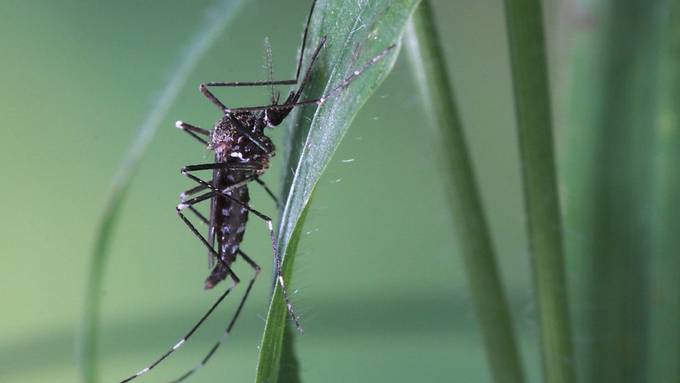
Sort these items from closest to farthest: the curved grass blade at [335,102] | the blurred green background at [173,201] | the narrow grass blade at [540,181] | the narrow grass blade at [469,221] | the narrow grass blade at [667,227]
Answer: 1. the curved grass blade at [335,102]
2. the narrow grass blade at [540,181]
3. the narrow grass blade at [469,221]
4. the narrow grass blade at [667,227]
5. the blurred green background at [173,201]

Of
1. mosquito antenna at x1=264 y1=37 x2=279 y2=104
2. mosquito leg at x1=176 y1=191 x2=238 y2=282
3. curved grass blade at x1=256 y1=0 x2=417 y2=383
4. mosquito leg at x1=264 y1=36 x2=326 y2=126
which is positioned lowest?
curved grass blade at x1=256 y1=0 x2=417 y2=383

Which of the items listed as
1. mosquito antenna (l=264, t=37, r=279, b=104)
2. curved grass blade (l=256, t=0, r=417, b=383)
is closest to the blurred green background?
mosquito antenna (l=264, t=37, r=279, b=104)

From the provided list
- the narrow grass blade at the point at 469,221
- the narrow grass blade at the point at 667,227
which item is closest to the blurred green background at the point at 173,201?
the narrow grass blade at the point at 667,227

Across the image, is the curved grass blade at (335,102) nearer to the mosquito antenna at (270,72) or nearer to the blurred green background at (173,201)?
the mosquito antenna at (270,72)

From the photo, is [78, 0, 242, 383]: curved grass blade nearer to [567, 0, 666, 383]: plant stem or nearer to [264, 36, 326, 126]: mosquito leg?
[264, 36, 326, 126]: mosquito leg

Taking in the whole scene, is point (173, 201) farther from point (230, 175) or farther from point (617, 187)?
point (617, 187)

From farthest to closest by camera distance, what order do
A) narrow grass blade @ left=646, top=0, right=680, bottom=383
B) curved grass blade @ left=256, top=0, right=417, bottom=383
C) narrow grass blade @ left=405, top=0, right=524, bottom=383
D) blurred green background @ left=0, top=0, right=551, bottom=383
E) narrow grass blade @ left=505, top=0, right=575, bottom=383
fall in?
blurred green background @ left=0, top=0, right=551, bottom=383 < narrow grass blade @ left=646, top=0, right=680, bottom=383 < narrow grass blade @ left=405, top=0, right=524, bottom=383 < narrow grass blade @ left=505, top=0, right=575, bottom=383 < curved grass blade @ left=256, top=0, right=417, bottom=383

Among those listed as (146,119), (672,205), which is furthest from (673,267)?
(146,119)
